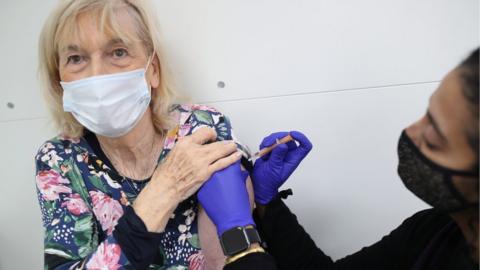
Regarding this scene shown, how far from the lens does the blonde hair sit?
1.05m

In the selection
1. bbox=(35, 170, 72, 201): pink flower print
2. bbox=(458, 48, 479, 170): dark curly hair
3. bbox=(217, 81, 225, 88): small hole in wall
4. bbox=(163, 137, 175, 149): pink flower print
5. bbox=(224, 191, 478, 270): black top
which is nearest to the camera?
bbox=(458, 48, 479, 170): dark curly hair

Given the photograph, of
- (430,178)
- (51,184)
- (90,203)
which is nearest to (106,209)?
(90,203)

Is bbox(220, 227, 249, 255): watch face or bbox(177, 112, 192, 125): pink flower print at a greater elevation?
bbox(177, 112, 192, 125): pink flower print

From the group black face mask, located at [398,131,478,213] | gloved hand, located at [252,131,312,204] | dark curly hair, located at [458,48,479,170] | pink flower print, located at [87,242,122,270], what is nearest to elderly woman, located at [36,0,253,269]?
pink flower print, located at [87,242,122,270]

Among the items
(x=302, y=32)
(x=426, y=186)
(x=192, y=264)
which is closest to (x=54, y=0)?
(x=302, y=32)

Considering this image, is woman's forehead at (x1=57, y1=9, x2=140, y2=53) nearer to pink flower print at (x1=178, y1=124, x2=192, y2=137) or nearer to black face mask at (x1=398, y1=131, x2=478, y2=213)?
pink flower print at (x1=178, y1=124, x2=192, y2=137)

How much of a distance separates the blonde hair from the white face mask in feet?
0.35

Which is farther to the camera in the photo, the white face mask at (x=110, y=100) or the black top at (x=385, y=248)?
Result: the white face mask at (x=110, y=100)

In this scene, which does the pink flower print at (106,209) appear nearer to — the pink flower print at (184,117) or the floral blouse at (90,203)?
the floral blouse at (90,203)

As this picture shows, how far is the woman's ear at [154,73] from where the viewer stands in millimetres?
1168

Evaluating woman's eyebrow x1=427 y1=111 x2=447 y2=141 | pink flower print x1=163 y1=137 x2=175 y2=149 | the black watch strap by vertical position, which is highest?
woman's eyebrow x1=427 y1=111 x2=447 y2=141

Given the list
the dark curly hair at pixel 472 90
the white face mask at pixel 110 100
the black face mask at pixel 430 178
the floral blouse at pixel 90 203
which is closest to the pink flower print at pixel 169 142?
the floral blouse at pixel 90 203

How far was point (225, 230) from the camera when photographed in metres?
0.93

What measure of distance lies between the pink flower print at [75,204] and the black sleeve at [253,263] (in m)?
0.43
